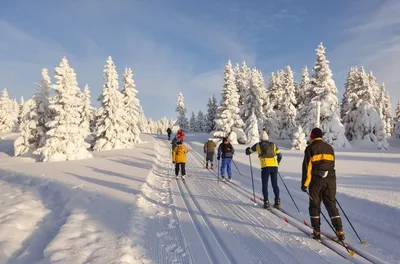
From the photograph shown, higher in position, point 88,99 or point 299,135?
point 88,99

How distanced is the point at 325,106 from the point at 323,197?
30.7 metres

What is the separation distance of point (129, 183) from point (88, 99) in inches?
2056

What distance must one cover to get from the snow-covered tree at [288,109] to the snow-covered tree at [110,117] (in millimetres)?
26869

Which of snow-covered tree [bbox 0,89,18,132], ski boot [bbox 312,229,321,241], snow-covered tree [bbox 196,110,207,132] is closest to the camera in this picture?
ski boot [bbox 312,229,321,241]

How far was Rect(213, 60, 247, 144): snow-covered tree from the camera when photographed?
37.1 metres

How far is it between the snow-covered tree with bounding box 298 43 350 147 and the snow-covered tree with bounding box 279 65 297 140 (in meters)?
12.1

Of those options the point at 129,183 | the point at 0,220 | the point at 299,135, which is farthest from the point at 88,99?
the point at 0,220

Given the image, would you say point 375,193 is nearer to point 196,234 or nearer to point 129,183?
point 196,234

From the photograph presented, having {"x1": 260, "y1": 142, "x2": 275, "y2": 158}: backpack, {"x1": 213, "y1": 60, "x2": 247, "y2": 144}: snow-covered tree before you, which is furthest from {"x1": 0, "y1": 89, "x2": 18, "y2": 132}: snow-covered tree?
{"x1": 260, "y1": 142, "x2": 275, "y2": 158}: backpack

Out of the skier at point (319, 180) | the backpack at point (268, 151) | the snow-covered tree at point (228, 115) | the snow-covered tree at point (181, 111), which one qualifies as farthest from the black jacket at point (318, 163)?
the snow-covered tree at point (181, 111)

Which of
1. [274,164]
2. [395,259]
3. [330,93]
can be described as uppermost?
[330,93]

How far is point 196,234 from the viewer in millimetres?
5773

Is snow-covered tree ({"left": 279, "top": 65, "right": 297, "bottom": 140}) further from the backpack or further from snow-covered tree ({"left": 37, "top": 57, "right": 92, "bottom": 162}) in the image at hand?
the backpack

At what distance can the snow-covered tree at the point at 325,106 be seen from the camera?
3319 cm
